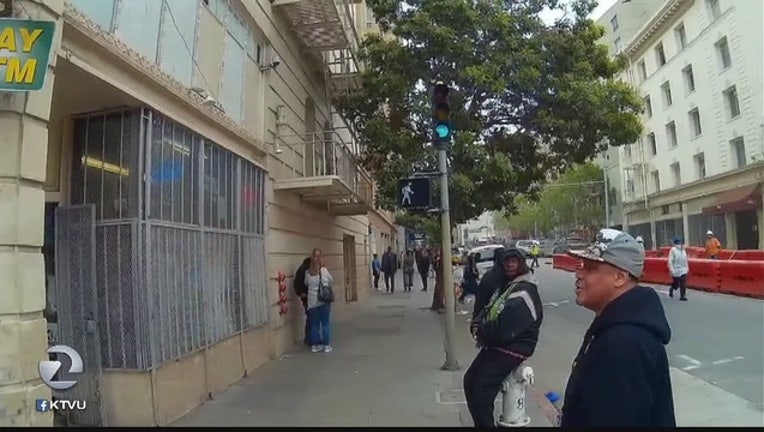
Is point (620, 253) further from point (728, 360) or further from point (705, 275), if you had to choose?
point (705, 275)

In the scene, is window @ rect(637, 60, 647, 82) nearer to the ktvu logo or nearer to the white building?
the white building

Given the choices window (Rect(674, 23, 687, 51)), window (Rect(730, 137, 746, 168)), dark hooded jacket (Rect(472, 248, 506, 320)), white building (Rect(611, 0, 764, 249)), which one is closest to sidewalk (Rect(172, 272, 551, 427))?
dark hooded jacket (Rect(472, 248, 506, 320))

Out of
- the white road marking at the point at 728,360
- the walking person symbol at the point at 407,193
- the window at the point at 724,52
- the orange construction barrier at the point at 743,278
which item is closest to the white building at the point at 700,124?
the window at the point at 724,52

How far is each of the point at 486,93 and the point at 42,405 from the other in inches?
461

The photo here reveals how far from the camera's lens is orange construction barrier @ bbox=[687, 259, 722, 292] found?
57.3ft

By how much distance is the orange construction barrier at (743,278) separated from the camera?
15305mm

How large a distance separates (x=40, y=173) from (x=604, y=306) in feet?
12.4

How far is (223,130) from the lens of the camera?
814 centimetres

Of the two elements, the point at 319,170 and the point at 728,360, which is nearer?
the point at 728,360

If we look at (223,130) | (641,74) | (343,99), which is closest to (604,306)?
(223,130)

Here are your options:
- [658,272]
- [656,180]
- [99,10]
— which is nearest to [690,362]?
[99,10]

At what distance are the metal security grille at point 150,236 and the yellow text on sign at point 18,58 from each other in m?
2.00

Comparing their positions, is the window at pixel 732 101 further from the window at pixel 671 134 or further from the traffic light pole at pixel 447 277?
the traffic light pole at pixel 447 277

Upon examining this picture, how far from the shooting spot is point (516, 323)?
15.8 ft
